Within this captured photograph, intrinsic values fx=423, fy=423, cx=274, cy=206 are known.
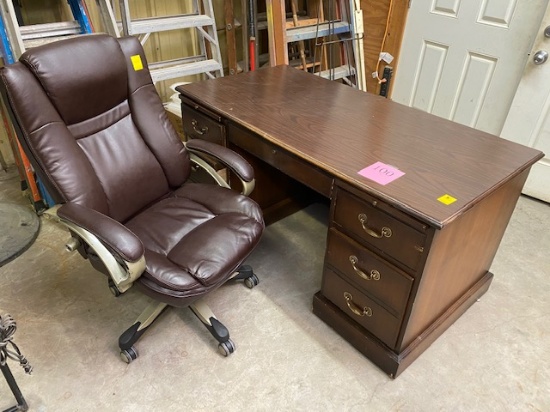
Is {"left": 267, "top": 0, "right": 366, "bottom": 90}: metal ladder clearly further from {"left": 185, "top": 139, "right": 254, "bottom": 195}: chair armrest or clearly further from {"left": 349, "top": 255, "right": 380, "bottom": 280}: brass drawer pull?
{"left": 349, "top": 255, "right": 380, "bottom": 280}: brass drawer pull

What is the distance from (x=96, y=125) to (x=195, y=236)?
1.74 ft

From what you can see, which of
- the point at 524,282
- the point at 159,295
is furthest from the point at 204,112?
the point at 524,282

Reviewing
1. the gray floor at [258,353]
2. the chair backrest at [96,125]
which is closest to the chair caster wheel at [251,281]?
the gray floor at [258,353]

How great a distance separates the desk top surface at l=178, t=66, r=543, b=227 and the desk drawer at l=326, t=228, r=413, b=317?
24cm

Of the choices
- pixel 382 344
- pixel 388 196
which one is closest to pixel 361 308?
pixel 382 344

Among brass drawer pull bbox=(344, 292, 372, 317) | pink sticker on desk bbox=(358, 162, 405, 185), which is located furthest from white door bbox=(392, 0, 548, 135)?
brass drawer pull bbox=(344, 292, 372, 317)

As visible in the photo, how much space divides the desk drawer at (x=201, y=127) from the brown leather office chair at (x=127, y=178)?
149 millimetres

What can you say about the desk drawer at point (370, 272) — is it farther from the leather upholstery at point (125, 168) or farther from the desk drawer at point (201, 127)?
the desk drawer at point (201, 127)

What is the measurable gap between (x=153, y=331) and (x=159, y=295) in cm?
45

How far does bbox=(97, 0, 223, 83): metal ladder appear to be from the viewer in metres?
2.08

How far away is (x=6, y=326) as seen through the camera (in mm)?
1173

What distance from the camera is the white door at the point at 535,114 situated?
7.41 ft

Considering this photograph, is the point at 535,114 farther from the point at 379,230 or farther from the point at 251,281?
the point at 251,281

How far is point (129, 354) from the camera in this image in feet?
5.02
